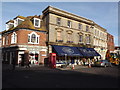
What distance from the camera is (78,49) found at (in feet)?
86.3

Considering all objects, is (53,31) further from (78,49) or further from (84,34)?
(84,34)

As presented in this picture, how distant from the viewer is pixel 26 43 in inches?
824

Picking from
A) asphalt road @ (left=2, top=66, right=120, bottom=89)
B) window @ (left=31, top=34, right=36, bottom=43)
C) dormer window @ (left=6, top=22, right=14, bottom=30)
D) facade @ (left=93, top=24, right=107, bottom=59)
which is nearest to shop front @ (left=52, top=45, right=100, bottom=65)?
window @ (left=31, top=34, right=36, bottom=43)

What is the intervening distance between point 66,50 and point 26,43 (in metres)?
7.94

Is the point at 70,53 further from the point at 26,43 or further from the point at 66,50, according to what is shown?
the point at 26,43

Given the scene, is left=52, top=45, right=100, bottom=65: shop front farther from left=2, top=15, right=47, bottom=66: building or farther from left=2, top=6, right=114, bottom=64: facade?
left=2, top=15, right=47, bottom=66: building

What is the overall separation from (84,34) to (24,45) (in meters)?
15.3

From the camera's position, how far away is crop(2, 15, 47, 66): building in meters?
20.6

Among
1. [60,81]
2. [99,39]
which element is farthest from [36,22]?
[99,39]

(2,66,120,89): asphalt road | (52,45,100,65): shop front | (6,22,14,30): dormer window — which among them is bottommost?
(2,66,120,89): asphalt road

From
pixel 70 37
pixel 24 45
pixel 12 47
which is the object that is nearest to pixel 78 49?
pixel 70 37

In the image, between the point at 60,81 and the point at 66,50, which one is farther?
the point at 66,50

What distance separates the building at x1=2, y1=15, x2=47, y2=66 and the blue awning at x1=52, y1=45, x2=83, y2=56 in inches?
95.4

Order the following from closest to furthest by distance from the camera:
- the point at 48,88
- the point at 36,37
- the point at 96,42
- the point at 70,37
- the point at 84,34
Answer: the point at 48,88
the point at 36,37
the point at 70,37
the point at 84,34
the point at 96,42
